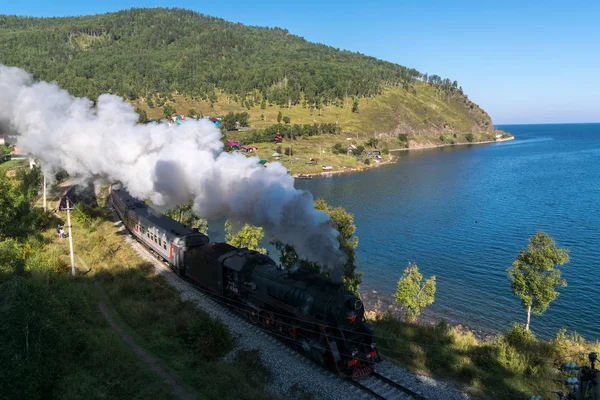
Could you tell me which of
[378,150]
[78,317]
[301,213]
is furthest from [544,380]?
[378,150]

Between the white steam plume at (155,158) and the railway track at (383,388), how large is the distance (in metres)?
6.15

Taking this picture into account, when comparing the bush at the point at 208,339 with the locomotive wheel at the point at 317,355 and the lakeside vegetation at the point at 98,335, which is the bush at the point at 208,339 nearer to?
the lakeside vegetation at the point at 98,335

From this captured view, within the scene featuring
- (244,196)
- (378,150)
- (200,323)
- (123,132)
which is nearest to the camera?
(200,323)

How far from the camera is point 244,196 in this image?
72.2 ft

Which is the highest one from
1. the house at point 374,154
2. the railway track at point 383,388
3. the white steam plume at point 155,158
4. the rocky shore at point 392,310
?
the white steam plume at point 155,158

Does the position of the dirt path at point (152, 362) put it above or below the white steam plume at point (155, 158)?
below

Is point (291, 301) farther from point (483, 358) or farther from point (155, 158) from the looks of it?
point (155, 158)

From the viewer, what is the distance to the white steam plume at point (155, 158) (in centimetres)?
2084

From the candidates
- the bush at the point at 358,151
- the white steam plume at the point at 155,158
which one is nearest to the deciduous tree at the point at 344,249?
the white steam plume at the point at 155,158

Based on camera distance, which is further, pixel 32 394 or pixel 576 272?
pixel 576 272

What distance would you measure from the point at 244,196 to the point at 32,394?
1266 cm

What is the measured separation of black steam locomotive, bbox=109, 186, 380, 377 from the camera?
17297 millimetres

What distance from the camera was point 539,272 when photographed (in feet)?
92.7

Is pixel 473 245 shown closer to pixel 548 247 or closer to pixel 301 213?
pixel 548 247
